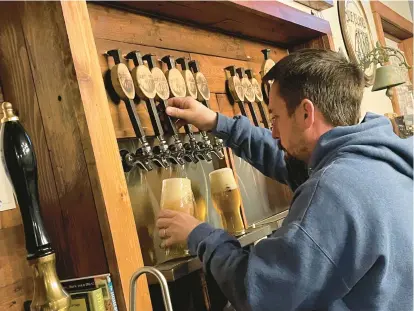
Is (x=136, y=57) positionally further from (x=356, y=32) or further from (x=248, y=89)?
(x=356, y=32)

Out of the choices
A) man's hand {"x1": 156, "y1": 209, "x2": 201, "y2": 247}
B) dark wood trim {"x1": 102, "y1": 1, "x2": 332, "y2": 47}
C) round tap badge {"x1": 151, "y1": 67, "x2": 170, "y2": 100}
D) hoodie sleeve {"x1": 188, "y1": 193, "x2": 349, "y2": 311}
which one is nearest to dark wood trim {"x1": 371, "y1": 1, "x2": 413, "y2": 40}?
dark wood trim {"x1": 102, "y1": 1, "x2": 332, "y2": 47}

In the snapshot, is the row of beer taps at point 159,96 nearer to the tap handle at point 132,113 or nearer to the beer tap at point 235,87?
the tap handle at point 132,113

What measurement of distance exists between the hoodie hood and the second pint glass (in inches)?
16.9

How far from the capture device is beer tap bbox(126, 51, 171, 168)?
150cm

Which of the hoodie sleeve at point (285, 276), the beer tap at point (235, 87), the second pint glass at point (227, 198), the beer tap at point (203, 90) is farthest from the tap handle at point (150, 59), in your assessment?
the hoodie sleeve at point (285, 276)

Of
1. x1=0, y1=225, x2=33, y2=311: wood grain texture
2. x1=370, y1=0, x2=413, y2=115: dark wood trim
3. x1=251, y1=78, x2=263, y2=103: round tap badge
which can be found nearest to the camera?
x1=0, y1=225, x2=33, y2=311: wood grain texture

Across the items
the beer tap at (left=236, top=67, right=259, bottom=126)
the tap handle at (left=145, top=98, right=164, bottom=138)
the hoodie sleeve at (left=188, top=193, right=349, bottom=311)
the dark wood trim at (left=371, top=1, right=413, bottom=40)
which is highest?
the dark wood trim at (left=371, top=1, right=413, bottom=40)

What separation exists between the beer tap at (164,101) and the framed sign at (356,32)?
1956 millimetres

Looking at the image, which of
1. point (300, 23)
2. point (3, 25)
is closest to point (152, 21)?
point (3, 25)

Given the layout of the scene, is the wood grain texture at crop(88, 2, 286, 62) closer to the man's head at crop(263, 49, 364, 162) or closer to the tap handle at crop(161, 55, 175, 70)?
the tap handle at crop(161, 55, 175, 70)

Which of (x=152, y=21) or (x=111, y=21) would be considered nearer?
(x=111, y=21)

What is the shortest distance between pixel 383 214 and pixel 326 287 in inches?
8.0

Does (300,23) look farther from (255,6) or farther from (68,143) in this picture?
(68,143)

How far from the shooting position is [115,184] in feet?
3.65
